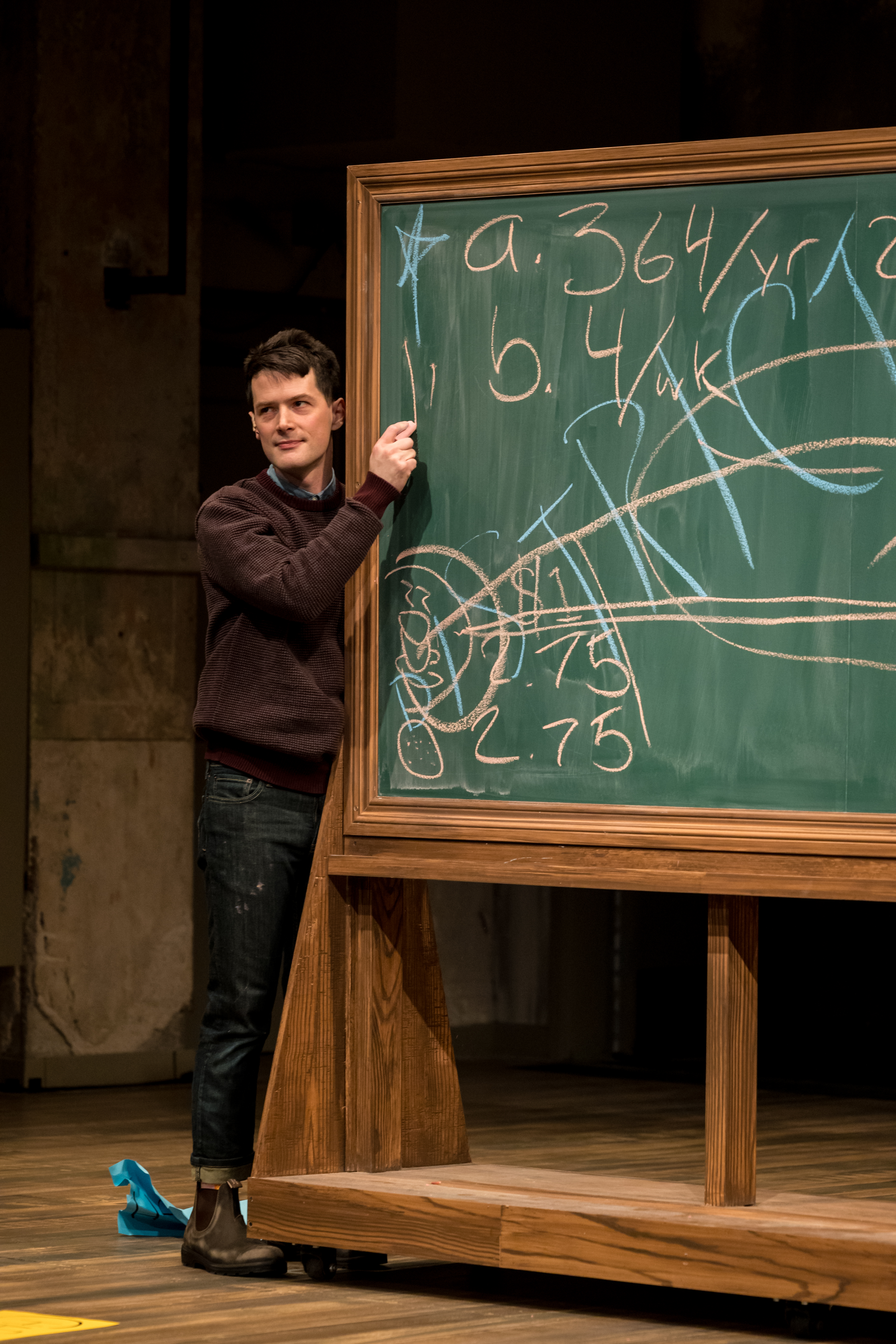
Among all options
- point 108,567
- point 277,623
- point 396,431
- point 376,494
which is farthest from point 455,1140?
point 108,567

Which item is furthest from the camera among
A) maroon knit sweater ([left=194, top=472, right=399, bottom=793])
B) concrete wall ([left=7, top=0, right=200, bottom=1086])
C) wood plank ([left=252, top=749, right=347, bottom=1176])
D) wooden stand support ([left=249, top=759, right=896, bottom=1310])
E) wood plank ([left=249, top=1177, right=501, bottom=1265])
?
concrete wall ([left=7, top=0, right=200, bottom=1086])

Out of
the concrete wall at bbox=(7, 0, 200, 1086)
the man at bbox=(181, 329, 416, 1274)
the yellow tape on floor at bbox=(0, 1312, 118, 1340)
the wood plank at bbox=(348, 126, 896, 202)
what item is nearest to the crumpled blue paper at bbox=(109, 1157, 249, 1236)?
the man at bbox=(181, 329, 416, 1274)

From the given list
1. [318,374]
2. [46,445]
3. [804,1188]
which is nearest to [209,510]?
[318,374]

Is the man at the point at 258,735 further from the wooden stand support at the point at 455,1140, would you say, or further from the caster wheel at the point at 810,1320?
the caster wheel at the point at 810,1320

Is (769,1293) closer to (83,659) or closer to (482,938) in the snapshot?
(83,659)

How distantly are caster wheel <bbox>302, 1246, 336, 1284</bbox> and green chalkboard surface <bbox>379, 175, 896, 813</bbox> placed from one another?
0.86m

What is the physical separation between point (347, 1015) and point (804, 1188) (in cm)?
167

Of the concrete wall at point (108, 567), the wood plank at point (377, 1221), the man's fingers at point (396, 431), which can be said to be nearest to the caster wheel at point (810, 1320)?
the wood plank at point (377, 1221)

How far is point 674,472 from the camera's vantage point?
408 centimetres

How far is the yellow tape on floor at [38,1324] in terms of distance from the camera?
12.5 ft

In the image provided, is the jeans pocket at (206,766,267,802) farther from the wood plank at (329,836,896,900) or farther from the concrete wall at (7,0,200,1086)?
the concrete wall at (7,0,200,1086)

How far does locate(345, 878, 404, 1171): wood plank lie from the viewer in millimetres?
4344

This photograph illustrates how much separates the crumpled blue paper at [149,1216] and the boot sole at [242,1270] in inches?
17.1

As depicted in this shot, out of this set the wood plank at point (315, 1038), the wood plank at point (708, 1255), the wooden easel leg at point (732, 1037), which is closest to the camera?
the wood plank at point (708, 1255)
